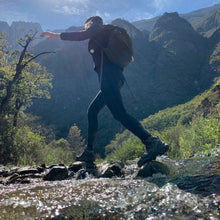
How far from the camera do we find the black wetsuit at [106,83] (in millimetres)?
2543

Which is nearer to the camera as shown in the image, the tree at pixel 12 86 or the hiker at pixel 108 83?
the hiker at pixel 108 83

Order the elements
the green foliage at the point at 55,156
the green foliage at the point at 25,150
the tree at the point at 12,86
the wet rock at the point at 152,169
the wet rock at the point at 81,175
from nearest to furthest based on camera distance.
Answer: the wet rock at the point at 152,169
the wet rock at the point at 81,175
the green foliage at the point at 25,150
the green foliage at the point at 55,156
the tree at the point at 12,86

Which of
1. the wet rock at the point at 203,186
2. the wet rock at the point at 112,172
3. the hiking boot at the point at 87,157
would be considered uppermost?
the wet rock at the point at 203,186

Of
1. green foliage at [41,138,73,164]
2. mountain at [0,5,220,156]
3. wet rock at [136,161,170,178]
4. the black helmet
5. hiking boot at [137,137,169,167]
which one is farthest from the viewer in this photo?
mountain at [0,5,220,156]

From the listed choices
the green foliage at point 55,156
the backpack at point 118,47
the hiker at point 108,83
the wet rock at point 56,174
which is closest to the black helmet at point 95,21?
the hiker at point 108,83

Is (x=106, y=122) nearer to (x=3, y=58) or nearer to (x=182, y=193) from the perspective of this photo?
(x=3, y=58)

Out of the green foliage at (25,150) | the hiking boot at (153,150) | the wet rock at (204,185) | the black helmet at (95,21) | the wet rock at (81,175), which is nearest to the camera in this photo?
the wet rock at (204,185)

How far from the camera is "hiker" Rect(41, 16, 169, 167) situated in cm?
242

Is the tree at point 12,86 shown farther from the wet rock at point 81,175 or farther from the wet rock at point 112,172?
the wet rock at point 112,172

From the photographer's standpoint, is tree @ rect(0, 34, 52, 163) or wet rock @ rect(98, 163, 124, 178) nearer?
wet rock @ rect(98, 163, 124, 178)

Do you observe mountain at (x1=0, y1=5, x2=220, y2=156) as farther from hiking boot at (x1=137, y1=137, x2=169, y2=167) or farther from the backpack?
hiking boot at (x1=137, y1=137, x2=169, y2=167)

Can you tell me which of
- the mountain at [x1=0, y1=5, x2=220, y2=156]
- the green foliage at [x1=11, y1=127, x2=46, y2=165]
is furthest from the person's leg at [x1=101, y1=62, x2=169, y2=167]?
the mountain at [x1=0, y1=5, x2=220, y2=156]

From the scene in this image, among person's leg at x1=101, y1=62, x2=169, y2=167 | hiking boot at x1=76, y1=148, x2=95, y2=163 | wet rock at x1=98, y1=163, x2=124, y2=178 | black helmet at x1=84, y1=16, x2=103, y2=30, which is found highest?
black helmet at x1=84, y1=16, x2=103, y2=30

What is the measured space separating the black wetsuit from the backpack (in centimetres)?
9
